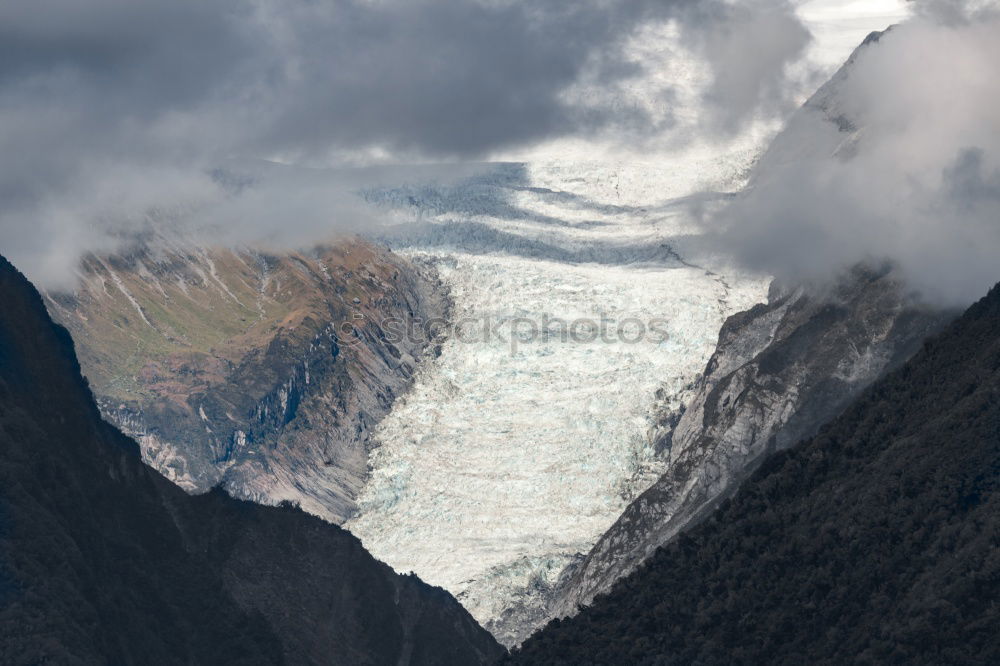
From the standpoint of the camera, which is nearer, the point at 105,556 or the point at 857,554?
the point at 857,554

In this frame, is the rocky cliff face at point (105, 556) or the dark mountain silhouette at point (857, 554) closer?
the dark mountain silhouette at point (857, 554)

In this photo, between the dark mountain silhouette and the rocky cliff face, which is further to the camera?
the rocky cliff face

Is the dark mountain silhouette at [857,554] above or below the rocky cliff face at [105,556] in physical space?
below

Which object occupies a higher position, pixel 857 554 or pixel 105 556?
pixel 105 556

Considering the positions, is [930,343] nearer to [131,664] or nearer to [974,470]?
[974,470]
